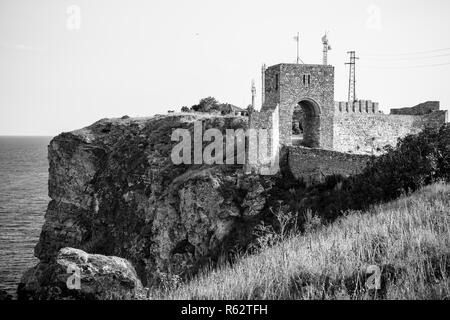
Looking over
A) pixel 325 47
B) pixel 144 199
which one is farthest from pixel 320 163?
pixel 144 199

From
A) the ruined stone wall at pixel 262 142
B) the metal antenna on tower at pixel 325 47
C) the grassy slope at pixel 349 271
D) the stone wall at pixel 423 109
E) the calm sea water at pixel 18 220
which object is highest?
the metal antenna on tower at pixel 325 47

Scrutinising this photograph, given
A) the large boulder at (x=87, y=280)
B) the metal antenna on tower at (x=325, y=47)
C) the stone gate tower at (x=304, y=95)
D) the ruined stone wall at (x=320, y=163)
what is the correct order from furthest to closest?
the metal antenna on tower at (x=325, y=47)
the stone gate tower at (x=304, y=95)
the ruined stone wall at (x=320, y=163)
the large boulder at (x=87, y=280)

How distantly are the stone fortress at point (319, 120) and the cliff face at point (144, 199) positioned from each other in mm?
3486

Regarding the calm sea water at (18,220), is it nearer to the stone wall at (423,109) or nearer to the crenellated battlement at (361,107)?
the crenellated battlement at (361,107)

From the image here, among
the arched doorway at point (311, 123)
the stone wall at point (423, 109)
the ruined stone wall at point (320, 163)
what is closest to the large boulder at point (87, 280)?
the ruined stone wall at point (320, 163)

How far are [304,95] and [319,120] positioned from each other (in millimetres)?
2178

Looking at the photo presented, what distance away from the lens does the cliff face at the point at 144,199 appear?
3183 centimetres

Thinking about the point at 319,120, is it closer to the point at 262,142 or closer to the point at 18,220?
the point at 262,142

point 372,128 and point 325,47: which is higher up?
point 325,47

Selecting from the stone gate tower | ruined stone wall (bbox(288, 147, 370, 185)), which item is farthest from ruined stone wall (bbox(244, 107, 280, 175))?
ruined stone wall (bbox(288, 147, 370, 185))

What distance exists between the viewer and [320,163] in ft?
94.0

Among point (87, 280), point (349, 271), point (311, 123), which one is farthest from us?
point (311, 123)

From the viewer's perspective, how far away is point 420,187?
1784 centimetres
